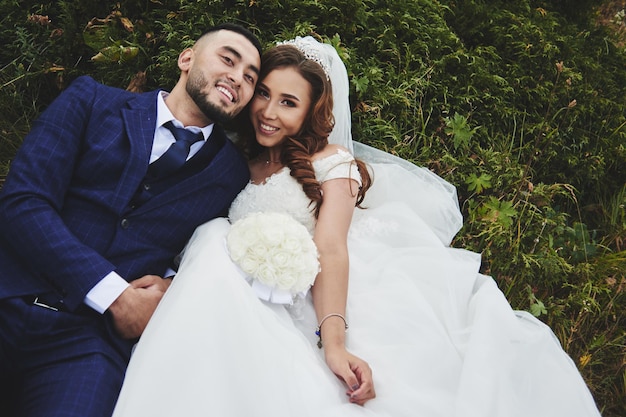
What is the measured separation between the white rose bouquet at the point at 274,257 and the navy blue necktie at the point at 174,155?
46 cm

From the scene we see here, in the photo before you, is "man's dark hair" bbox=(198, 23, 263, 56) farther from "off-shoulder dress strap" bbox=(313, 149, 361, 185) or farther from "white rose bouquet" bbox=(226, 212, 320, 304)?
"white rose bouquet" bbox=(226, 212, 320, 304)

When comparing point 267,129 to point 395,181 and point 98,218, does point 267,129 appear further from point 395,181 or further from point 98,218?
point 98,218

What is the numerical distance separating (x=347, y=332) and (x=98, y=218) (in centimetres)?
132

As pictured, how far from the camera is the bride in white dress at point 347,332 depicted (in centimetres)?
204

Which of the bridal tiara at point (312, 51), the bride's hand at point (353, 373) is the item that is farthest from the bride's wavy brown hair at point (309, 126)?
the bride's hand at point (353, 373)

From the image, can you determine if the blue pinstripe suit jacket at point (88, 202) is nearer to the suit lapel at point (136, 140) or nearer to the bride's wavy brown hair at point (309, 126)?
the suit lapel at point (136, 140)

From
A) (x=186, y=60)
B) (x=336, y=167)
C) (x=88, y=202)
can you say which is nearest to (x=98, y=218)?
(x=88, y=202)

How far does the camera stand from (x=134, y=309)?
246 cm

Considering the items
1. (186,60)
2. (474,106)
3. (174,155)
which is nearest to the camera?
(174,155)

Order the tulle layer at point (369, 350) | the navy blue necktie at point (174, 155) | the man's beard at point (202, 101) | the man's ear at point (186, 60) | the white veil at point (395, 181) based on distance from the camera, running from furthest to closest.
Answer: the white veil at point (395, 181) < the man's ear at point (186, 60) < the man's beard at point (202, 101) < the navy blue necktie at point (174, 155) < the tulle layer at point (369, 350)

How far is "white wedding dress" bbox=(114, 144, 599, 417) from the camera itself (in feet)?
6.64

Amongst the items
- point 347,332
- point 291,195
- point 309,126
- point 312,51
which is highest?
point 312,51

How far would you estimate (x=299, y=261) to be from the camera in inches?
98.1

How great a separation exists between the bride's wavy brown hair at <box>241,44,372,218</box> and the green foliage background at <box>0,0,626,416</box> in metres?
0.75
